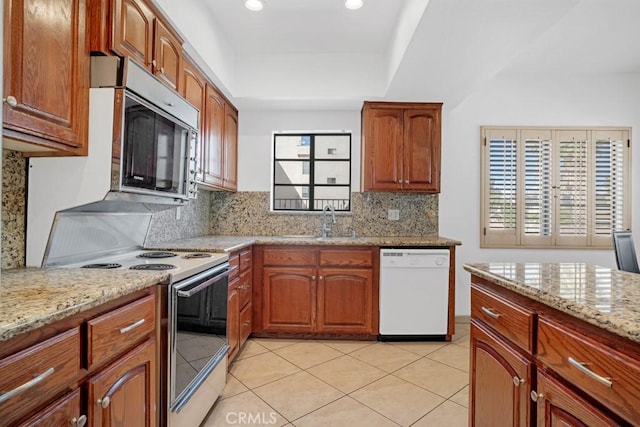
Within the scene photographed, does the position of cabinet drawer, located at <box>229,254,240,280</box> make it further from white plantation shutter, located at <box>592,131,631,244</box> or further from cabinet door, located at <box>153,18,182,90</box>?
white plantation shutter, located at <box>592,131,631,244</box>

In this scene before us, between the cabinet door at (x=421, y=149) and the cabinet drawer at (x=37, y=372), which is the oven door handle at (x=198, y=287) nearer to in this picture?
the cabinet drawer at (x=37, y=372)

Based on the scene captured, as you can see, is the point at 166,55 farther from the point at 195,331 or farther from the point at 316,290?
the point at 316,290

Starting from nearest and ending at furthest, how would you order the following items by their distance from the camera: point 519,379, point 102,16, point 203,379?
1. point 519,379
2. point 102,16
3. point 203,379

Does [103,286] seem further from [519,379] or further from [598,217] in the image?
[598,217]

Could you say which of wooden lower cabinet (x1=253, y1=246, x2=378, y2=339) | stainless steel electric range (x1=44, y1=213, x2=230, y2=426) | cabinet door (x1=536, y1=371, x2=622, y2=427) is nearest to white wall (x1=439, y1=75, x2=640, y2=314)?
wooden lower cabinet (x1=253, y1=246, x2=378, y2=339)

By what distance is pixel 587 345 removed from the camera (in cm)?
86

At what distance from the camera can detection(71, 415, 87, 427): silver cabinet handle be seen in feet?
3.11

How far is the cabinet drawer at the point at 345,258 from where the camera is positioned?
9.86ft

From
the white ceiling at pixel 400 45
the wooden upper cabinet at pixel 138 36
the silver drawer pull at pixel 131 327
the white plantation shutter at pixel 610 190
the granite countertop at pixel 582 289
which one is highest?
the white ceiling at pixel 400 45

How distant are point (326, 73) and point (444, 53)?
123 centimetres

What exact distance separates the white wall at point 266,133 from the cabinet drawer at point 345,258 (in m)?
0.86

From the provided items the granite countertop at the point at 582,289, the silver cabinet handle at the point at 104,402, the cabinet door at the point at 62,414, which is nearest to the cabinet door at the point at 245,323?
the silver cabinet handle at the point at 104,402

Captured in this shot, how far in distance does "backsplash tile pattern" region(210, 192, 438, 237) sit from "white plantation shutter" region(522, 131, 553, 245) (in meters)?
0.98

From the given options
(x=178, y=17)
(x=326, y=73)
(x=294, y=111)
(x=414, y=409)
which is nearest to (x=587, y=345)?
(x=414, y=409)
